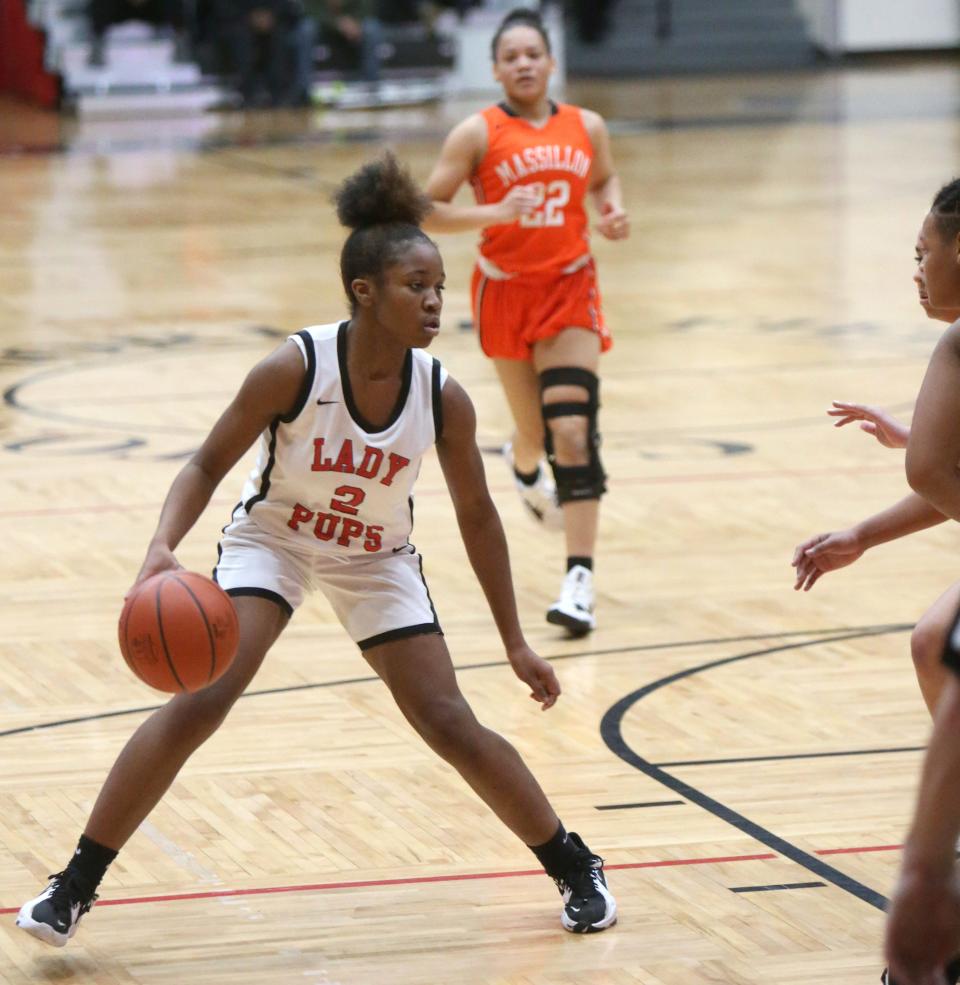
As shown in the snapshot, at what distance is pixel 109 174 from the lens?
17922 mm

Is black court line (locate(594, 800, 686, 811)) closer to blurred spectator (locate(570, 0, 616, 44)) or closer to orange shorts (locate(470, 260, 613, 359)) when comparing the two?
orange shorts (locate(470, 260, 613, 359))

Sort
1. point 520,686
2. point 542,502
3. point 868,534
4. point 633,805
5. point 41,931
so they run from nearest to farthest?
1. point 41,931
2. point 868,534
3. point 633,805
4. point 520,686
5. point 542,502

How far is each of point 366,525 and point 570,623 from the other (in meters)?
2.01

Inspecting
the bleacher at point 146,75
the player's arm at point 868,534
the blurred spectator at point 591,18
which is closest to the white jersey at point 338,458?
the player's arm at point 868,534

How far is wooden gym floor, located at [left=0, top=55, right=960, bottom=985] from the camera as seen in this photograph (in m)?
3.62

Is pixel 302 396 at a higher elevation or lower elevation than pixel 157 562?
higher

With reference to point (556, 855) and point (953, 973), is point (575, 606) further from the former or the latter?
point (953, 973)

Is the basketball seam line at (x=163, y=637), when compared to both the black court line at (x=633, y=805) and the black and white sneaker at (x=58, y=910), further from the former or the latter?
the black court line at (x=633, y=805)

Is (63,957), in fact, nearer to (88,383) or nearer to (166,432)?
(166,432)

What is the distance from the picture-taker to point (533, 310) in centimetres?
602

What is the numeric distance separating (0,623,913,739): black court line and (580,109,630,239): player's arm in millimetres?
1328

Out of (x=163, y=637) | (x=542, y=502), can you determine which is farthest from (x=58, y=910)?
(x=542, y=502)

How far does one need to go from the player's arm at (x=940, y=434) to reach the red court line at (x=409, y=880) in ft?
3.64

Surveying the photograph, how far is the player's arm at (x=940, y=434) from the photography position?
119 inches
